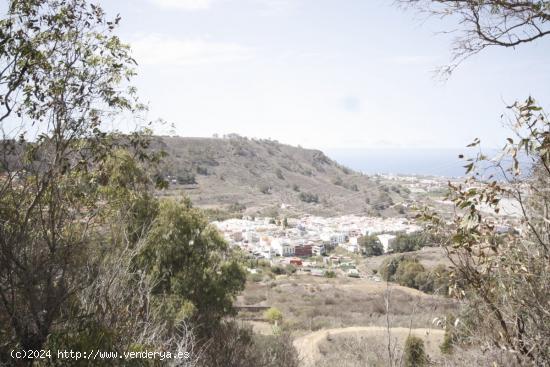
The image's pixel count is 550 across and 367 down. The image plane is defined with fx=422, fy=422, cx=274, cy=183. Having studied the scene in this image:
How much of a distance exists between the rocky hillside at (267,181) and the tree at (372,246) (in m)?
20.6

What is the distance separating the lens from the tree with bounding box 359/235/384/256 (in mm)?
55812

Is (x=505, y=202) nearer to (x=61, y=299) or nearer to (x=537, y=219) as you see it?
(x=537, y=219)

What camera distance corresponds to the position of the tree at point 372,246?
183 ft

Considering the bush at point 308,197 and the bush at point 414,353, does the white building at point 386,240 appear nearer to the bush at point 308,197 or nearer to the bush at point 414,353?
the bush at point 308,197

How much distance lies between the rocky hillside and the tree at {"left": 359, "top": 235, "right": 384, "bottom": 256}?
20.6 m

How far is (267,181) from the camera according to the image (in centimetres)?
9756

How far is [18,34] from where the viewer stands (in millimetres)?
4359

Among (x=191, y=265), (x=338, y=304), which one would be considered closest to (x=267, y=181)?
(x=338, y=304)

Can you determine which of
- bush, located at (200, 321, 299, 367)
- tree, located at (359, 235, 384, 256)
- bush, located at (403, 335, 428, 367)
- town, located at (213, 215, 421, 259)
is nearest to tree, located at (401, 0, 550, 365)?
bush, located at (200, 321, 299, 367)

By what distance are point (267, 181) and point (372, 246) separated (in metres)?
45.0

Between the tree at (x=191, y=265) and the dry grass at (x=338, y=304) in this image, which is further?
the dry grass at (x=338, y=304)

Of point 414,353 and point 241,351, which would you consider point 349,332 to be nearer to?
point 414,353

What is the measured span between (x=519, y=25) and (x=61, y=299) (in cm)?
476

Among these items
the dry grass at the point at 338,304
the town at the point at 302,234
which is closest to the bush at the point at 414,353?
the dry grass at the point at 338,304
